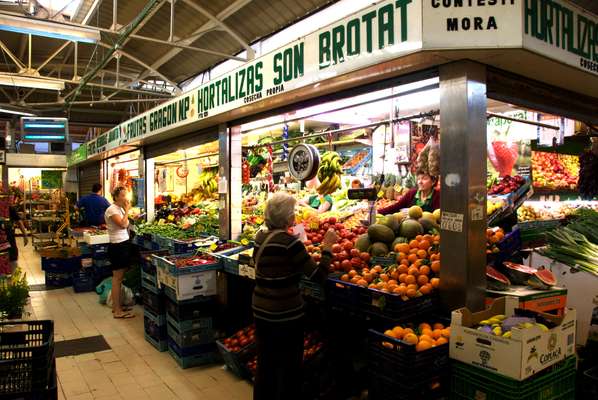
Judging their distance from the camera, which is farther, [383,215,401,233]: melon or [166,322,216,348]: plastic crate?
[166,322,216,348]: plastic crate

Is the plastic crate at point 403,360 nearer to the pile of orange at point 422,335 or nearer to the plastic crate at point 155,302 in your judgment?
the pile of orange at point 422,335

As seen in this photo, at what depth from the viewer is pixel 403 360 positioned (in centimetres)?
253

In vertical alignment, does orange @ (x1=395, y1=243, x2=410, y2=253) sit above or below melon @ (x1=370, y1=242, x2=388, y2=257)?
above

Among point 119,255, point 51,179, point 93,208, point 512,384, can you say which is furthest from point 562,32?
point 51,179

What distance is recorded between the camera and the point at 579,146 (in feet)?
21.8

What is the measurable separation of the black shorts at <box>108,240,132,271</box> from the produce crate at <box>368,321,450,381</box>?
464 centimetres

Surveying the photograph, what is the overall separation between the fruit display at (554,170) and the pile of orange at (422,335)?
4.20 meters

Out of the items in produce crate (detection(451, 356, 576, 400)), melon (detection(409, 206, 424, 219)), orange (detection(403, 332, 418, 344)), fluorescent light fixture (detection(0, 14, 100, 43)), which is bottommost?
produce crate (detection(451, 356, 576, 400))

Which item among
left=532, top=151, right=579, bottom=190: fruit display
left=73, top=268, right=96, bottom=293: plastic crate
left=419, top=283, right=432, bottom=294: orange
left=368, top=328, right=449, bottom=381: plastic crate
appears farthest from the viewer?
left=73, top=268, right=96, bottom=293: plastic crate

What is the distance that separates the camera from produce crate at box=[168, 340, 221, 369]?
15.0 feet

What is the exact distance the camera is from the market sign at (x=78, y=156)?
12703mm

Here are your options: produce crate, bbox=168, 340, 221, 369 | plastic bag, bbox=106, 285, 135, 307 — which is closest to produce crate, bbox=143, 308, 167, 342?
produce crate, bbox=168, 340, 221, 369

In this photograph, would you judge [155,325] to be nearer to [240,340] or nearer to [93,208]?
[240,340]

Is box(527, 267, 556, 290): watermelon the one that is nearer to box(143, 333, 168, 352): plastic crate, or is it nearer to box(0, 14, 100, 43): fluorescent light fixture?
box(143, 333, 168, 352): plastic crate
